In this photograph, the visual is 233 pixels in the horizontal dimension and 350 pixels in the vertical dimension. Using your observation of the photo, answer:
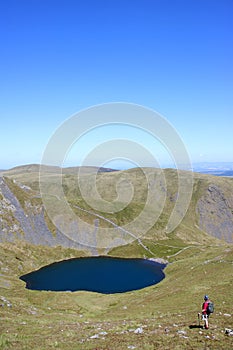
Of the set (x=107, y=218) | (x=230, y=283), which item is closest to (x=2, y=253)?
(x=107, y=218)

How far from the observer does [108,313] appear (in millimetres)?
57594

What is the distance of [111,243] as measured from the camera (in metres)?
152

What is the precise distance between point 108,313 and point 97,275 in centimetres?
5328

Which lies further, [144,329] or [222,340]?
[144,329]

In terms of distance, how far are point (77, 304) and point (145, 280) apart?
135 feet

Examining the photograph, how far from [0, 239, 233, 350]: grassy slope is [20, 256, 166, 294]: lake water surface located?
5576 mm

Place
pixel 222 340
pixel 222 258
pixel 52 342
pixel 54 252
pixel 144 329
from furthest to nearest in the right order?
pixel 54 252, pixel 222 258, pixel 144 329, pixel 52 342, pixel 222 340

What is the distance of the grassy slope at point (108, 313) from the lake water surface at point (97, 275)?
558 cm

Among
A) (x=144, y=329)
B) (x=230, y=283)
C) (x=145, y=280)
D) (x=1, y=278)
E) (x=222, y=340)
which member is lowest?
(x=145, y=280)

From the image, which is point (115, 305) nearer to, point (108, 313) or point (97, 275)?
point (108, 313)

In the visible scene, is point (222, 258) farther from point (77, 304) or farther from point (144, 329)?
point (144, 329)

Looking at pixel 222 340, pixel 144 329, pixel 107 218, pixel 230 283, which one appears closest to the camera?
pixel 222 340

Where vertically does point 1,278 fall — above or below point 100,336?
below

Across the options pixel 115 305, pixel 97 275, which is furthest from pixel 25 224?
pixel 115 305
